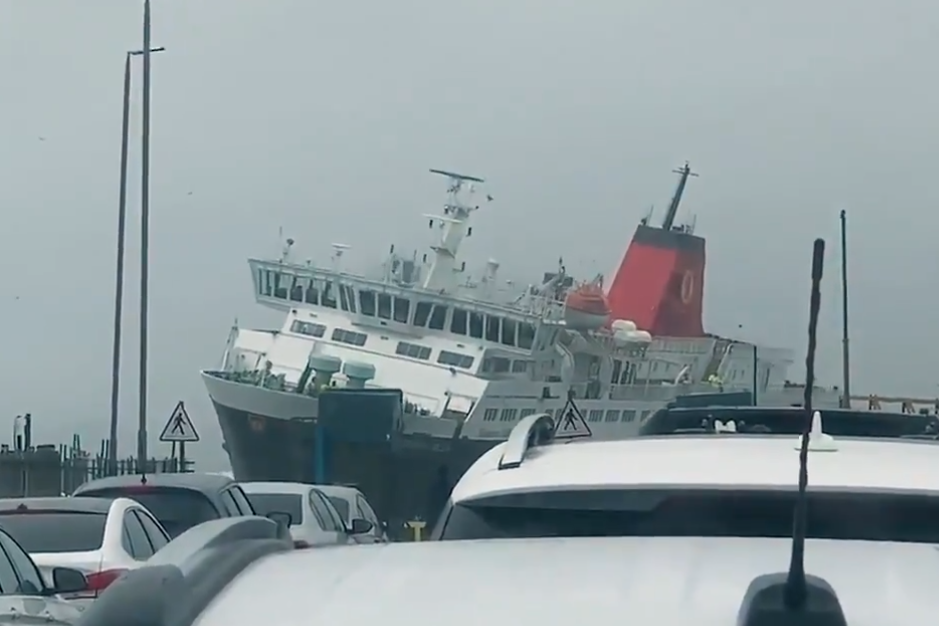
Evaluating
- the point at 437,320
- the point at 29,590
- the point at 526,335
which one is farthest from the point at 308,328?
the point at 29,590

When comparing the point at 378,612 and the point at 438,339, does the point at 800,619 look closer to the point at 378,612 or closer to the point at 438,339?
the point at 378,612

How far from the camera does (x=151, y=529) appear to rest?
11492 millimetres

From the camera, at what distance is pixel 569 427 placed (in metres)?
20.5

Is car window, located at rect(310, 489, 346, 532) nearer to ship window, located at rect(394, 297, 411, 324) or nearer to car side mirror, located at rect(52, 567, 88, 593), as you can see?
car side mirror, located at rect(52, 567, 88, 593)

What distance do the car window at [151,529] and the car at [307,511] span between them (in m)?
3.53

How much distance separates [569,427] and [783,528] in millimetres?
16581

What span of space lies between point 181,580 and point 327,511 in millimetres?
14214

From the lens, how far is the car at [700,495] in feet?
12.5

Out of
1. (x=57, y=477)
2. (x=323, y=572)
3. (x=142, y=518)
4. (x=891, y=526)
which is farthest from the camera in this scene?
(x=57, y=477)

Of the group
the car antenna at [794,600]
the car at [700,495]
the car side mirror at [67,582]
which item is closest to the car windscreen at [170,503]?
the car side mirror at [67,582]

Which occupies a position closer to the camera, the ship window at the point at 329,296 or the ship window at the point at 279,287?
the ship window at the point at 329,296

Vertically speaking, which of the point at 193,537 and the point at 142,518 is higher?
the point at 193,537

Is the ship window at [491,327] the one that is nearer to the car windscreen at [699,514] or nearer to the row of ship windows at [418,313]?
the row of ship windows at [418,313]

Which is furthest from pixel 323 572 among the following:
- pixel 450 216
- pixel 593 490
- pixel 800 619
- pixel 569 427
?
pixel 450 216
